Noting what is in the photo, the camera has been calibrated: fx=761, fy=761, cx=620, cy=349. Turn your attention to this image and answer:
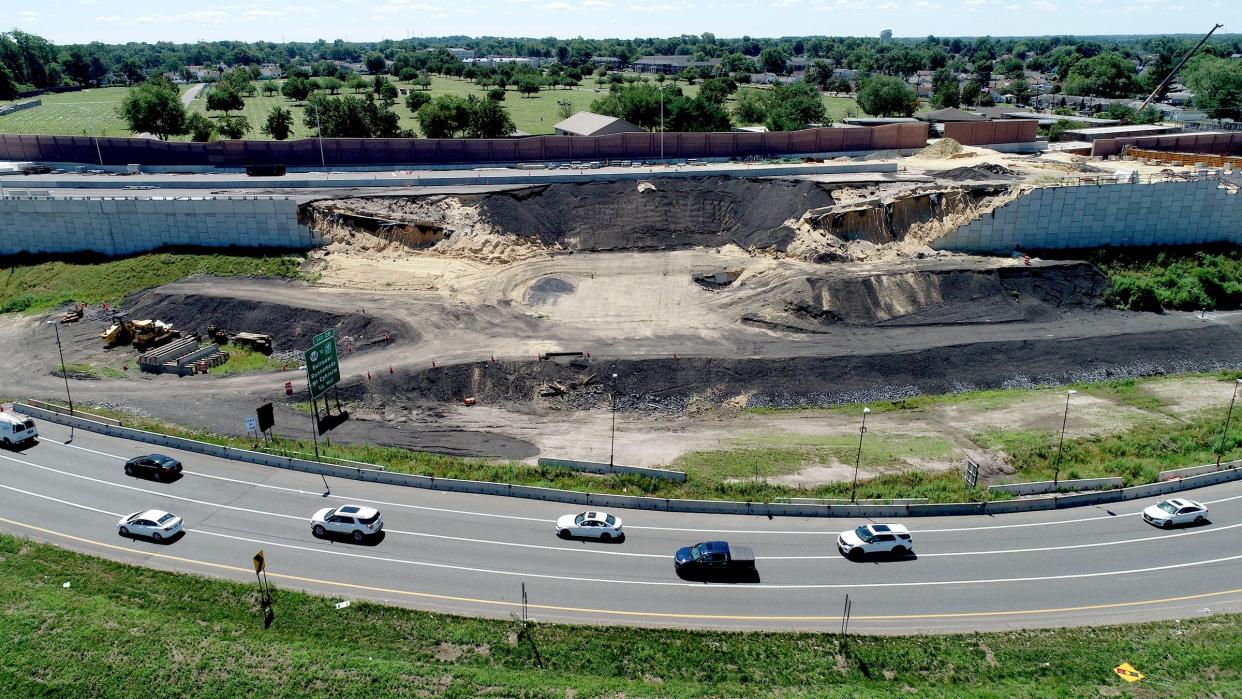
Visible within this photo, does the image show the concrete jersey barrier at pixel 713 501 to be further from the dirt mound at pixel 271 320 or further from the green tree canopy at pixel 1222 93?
the green tree canopy at pixel 1222 93

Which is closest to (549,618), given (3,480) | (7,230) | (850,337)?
(3,480)

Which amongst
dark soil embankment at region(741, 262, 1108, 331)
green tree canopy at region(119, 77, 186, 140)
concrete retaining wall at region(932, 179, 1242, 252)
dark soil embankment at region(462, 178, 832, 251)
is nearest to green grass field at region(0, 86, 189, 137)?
green tree canopy at region(119, 77, 186, 140)

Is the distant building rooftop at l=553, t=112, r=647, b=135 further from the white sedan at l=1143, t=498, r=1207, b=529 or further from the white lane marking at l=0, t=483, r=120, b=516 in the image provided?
the white sedan at l=1143, t=498, r=1207, b=529

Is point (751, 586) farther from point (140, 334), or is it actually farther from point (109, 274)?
point (109, 274)

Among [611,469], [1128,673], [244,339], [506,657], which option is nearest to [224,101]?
[244,339]

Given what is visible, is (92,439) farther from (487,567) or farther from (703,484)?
(703,484)
